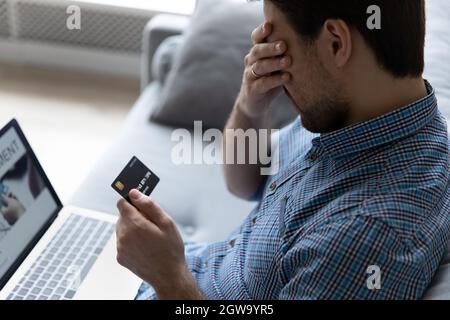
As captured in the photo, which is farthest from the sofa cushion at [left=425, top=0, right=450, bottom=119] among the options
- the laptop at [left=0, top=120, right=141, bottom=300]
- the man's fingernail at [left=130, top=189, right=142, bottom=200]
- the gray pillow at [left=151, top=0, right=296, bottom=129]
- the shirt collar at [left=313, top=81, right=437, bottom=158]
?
the laptop at [left=0, top=120, right=141, bottom=300]

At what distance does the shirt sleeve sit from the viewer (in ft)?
2.41

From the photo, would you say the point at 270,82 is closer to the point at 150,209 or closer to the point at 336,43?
the point at 336,43

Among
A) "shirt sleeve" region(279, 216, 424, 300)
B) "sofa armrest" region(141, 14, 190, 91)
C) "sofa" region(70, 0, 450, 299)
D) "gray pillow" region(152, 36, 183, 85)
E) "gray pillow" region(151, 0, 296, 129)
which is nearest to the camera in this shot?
"shirt sleeve" region(279, 216, 424, 300)

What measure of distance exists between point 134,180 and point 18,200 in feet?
1.00

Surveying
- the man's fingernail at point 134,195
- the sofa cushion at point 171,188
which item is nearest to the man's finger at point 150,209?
the man's fingernail at point 134,195

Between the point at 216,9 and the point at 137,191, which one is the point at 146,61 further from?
the point at 137,191

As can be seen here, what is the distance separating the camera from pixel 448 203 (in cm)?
83

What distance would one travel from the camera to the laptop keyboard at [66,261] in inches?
42.6

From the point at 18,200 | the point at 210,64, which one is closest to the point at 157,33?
the point at 210,64

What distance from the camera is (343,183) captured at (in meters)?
0.84

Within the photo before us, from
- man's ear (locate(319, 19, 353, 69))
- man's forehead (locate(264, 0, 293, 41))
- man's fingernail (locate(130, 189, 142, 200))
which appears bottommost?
man's fingernail (locate(130, 189, 142, 200))

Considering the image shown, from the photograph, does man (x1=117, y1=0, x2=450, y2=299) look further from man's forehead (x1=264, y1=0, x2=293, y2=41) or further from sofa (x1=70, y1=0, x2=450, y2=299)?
sofa (x1=70, y1=0, x2=450, y2=299)

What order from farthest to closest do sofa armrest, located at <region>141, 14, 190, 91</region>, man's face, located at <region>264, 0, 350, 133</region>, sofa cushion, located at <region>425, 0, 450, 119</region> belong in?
1. sofa armrest, located at <region>141, 14, 190, 91</region>
2. sofa cushion, located at <region>425, 0, 450, 119</region>
3. man's face, located at <region>264, 0, 350, 133</region>

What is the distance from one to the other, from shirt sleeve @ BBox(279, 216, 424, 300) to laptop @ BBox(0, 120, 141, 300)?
1.58ft
